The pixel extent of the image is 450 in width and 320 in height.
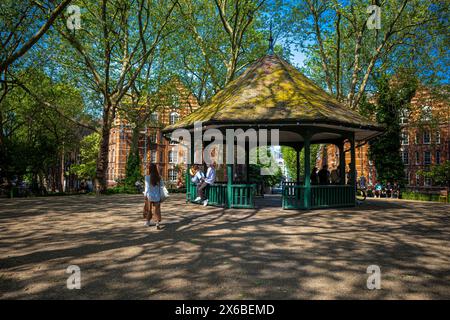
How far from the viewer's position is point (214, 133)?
50.7 ft

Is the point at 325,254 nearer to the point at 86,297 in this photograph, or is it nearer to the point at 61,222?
the point at 86,297

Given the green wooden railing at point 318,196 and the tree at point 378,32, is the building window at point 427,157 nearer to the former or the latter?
the tree at point 378,32

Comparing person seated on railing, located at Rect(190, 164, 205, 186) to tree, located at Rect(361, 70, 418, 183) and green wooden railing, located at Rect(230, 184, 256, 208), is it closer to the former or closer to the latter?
Result: green wooden railing, located at Rect(230, 184, 256, 208)

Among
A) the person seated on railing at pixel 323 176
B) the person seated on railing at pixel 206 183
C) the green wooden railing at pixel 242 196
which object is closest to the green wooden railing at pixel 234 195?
the green wooden railing at pixel 242 196

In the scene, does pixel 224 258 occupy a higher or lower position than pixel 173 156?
lower

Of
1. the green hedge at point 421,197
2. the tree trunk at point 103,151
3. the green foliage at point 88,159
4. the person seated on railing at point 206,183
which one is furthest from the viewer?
the green foliage at point 88,159

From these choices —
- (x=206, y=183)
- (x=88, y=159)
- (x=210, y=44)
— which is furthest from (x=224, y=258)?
(x=88, y=159)

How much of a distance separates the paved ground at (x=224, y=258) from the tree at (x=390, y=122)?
26.5m

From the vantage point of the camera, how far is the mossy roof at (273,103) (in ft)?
42.5

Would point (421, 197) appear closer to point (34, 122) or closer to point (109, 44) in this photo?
point (109, 44)

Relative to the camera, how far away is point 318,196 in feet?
46.6

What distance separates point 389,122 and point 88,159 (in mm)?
45738
